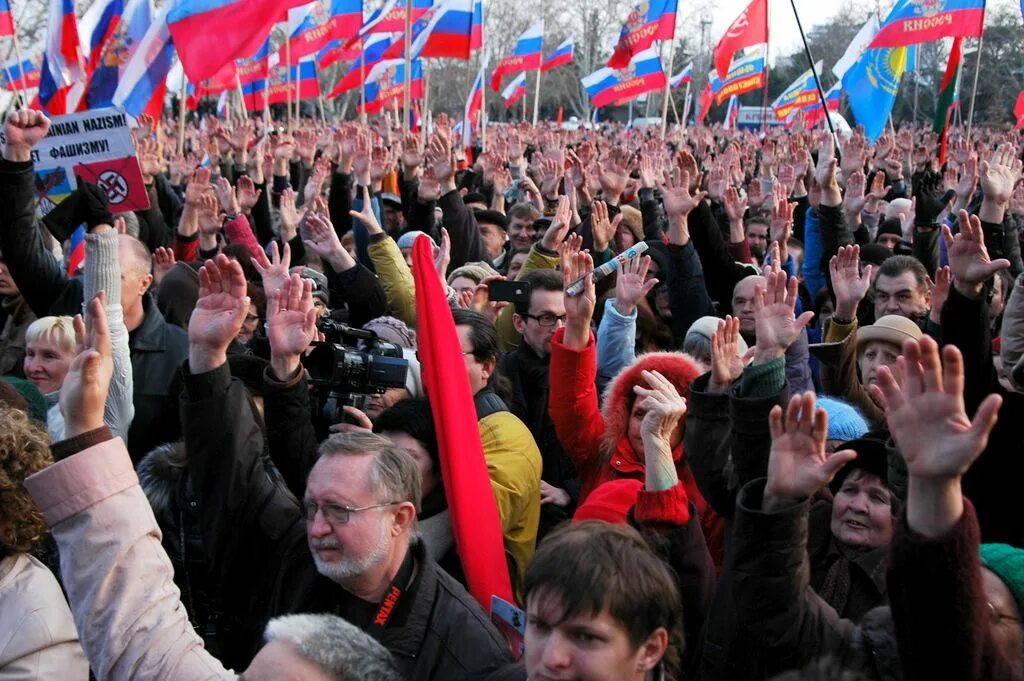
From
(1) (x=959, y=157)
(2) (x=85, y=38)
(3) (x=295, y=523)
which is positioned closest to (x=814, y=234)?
(1) (x=959, y=157)

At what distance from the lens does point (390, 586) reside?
2.73 m

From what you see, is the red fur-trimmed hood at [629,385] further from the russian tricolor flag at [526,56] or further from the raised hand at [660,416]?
the russian tricolor flag at [526,56]

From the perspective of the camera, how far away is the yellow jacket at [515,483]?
3398 mm

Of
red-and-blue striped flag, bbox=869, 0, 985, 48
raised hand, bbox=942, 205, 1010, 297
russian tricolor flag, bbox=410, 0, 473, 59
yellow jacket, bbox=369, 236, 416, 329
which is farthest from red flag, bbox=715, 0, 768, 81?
raised hand, bbox=942, 205, 1010, 297

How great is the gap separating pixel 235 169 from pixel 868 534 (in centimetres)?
884

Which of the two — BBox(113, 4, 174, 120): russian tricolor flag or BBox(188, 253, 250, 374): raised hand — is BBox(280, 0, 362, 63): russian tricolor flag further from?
BBox(188, 253, 250, 374): raised hand

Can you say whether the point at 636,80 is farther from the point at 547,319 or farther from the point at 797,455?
the point at 797,455

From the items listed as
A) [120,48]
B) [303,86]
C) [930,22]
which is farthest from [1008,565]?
[303,86]

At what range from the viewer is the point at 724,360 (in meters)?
3.15

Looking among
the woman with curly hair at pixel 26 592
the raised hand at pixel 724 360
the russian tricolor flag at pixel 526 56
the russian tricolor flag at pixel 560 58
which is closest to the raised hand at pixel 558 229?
the raised hand at pixel 724 360

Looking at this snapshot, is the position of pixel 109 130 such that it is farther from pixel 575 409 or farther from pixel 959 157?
pixel 959 157

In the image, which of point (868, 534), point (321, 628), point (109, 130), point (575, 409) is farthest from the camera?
point (109, 130)

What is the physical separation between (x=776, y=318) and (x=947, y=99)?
299 inches

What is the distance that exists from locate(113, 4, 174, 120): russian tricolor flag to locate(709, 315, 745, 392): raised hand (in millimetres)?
8222
